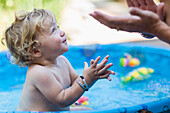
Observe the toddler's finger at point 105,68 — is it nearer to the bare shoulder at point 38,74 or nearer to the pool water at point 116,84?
the bare shoulder at point 38,74

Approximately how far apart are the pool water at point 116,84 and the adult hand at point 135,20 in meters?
1.12

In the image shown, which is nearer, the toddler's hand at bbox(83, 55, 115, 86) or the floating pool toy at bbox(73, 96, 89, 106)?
the toddler's hand at bbox(83, 55, 115, 86)

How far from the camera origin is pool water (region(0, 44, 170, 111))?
259cm

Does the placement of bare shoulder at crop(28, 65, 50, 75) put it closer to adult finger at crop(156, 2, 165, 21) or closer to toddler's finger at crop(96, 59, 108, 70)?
toddler's finger at crop(96, 59, 108, 70)

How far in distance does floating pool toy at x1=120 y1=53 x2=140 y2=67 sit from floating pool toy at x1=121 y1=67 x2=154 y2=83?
0.37 ft

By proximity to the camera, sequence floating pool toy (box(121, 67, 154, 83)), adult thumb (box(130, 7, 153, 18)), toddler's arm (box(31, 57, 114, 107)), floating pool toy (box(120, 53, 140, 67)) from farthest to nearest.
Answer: floating pool toy (box(120, 53, 140, 67))
floating pool toy (box(121, 67, 154, 83))
toddler's arm (box(31, 57, 114, 107))
adult thumb (box(130, 7, 153, 18))

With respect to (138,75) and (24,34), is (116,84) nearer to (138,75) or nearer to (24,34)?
(138,75)

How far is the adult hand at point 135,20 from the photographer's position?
137 centimetres

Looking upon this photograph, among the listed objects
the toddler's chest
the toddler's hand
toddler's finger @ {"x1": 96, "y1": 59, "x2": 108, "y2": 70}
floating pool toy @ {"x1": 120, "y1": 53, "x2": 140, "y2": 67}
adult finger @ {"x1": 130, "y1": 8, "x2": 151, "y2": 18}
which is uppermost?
adult finger @ {"x1": 130, "y1": 8, "x2": 151, "y2": 18}

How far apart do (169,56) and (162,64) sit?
0.13 metres

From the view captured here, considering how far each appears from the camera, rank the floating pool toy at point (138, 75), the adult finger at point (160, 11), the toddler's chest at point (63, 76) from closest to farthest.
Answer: the adult finger at point (160, 11), the toddler's chest at point (63, 76), the floating pool toy at point (138, 75)

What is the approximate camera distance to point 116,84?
304 centimetres

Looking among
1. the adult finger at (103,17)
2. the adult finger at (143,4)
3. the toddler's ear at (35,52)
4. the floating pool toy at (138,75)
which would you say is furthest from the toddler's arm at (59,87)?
the floating pool toy at (138,75)

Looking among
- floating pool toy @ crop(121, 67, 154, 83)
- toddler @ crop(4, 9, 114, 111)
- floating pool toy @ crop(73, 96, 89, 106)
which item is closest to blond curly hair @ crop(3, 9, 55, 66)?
toddler @ crop(4, 9, 114, 111)
